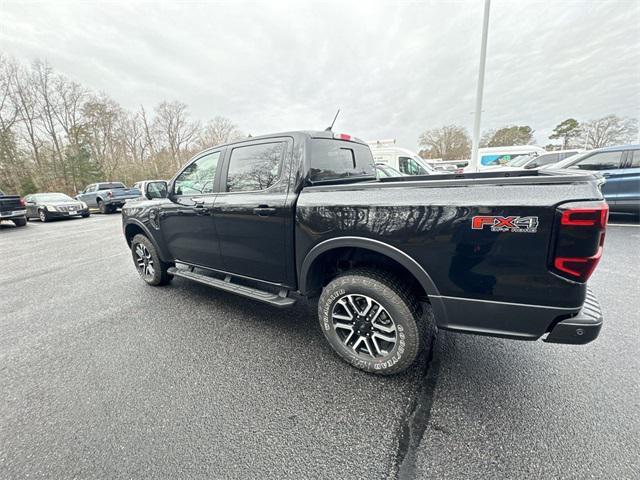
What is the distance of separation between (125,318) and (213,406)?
6.92 feet

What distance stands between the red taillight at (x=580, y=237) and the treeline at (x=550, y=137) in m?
51.7

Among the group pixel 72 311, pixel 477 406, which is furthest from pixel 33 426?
pixel 477 406

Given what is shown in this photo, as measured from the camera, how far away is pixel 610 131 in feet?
124

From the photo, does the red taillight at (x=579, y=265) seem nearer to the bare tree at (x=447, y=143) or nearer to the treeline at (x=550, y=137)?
the treeline at (x=550, y=137)

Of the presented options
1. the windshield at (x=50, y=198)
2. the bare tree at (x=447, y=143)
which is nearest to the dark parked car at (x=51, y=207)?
the windshield at (x=50, y=198)

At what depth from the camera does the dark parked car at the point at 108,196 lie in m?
15.6

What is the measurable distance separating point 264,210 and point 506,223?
193cm

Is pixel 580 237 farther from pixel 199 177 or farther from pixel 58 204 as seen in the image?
pixel 58 204

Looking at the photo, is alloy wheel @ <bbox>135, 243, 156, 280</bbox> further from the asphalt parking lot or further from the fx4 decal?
the fx4 decal

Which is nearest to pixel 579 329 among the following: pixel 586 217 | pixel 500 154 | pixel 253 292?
pixel 586 217

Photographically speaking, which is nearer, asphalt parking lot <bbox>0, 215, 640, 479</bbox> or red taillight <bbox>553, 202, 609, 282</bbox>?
red taillight <bbox>553, 202, 609, 282</bbox>

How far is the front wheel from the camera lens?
208 centimetres

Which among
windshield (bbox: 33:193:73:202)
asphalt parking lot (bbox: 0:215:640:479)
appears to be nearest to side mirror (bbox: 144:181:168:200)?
asphalt parking lot (bbox: 0:215:640:479)

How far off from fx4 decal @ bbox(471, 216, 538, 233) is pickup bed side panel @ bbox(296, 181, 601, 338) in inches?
0.9
